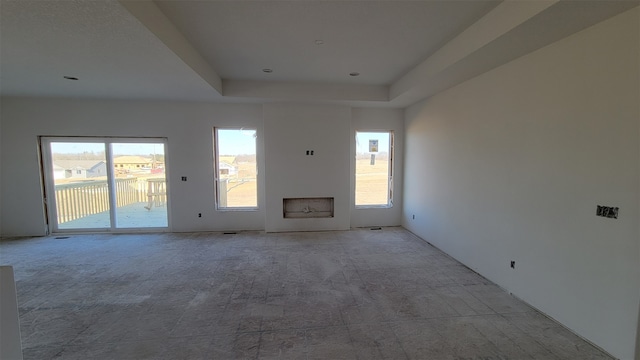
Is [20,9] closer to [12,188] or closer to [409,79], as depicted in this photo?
[409,79]

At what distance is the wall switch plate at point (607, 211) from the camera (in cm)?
195

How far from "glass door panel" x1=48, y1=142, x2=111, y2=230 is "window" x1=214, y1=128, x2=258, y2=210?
7.19 ft

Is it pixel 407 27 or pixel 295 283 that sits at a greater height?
pixel 407 27

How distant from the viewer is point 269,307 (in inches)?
104

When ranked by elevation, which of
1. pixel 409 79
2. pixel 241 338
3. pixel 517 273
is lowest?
pixel 241 338

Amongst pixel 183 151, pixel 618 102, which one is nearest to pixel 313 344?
pixel 618 102

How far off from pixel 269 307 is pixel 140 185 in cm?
431

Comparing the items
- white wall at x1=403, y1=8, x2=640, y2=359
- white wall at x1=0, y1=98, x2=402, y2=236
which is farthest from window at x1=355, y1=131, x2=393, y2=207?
white wall at x1=403, y1=8, x2=640, y2=359

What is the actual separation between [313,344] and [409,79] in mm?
3819

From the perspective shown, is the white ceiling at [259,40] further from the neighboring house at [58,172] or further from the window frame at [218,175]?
the neighboring house at [58,172]

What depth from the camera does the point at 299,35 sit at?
9.30 ft

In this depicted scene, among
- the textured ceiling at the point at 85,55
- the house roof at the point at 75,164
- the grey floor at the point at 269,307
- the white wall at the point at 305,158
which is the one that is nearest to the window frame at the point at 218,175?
the white wall at the point at 305,158

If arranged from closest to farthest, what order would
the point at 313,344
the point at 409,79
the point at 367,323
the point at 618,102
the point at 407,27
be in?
1. the point at 618,102
2. the point at 313,344
3. the point at 367,323
4. the point at 407,27
5. the point at 409,79

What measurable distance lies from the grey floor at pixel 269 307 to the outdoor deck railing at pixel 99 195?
1.11 m
